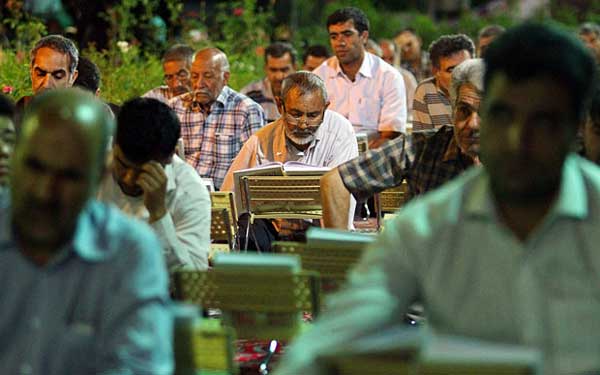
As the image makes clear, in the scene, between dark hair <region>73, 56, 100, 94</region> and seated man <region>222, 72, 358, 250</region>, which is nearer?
seated man <region>222, 72, 358, 250</region>

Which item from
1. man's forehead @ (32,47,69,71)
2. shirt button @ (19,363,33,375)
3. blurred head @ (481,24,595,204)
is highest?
blurred head @ (481,24,595,204)

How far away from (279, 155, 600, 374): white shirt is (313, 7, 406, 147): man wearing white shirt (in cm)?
968

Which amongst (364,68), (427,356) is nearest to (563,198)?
(427,356)

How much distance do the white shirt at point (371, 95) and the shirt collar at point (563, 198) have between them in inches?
387

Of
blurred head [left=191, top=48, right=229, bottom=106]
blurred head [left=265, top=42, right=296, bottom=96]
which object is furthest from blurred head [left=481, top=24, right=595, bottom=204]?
blurred head [left=265, top=42, right=296, bottom=96]

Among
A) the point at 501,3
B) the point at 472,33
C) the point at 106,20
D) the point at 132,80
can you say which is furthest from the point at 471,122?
the point at 501,3

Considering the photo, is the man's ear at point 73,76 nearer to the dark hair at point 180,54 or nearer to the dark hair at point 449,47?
the dark hair at point 449,47

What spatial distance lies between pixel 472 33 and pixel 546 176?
73.4 feet

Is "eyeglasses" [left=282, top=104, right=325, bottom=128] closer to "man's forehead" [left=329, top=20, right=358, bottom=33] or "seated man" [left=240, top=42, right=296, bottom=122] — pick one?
"man's forehead" [left=329, top=20, right=358, bottom=33]

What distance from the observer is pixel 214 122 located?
36.6 feet

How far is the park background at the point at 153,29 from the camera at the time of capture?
14086 millimetres

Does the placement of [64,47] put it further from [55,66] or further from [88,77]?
[88,77]

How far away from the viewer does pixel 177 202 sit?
5.50 meters

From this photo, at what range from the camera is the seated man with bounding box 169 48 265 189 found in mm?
10945
